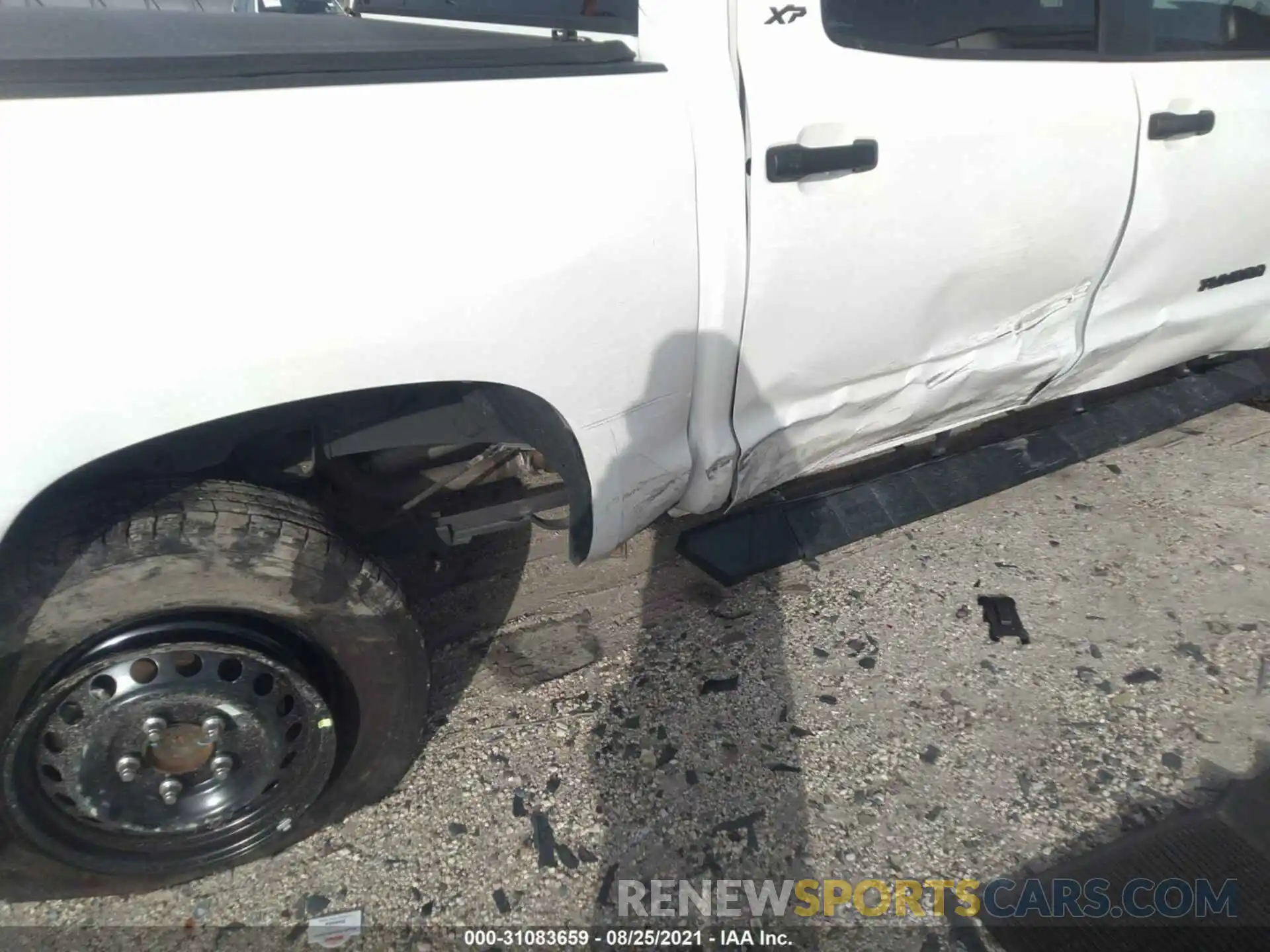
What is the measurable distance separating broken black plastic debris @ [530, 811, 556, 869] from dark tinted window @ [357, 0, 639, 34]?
1774 mm

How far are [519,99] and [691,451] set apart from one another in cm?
85

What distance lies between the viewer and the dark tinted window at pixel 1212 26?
2.34 meters

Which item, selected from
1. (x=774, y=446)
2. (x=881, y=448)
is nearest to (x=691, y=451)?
(x=774, y=446)

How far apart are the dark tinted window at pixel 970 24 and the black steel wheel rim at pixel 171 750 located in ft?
5.82

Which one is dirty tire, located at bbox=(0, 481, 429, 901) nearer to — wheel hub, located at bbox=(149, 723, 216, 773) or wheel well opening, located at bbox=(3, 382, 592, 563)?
wheel well opening, located at bbox=(3, 382, 592, 563)

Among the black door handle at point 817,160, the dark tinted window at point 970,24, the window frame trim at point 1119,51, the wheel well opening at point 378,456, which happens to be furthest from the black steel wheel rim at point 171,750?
the window frame trim at point 1119,51

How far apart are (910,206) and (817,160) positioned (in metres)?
0.30

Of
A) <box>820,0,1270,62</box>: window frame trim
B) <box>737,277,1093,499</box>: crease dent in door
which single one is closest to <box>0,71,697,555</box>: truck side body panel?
<box>737,277,1093,499</box>: crease dent in door

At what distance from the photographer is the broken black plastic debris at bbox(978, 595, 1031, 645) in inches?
98.6

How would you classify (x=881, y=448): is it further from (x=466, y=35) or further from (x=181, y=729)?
(x=181, y=729)

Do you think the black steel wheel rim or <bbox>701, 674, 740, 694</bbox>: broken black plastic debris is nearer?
the black steel wheel rim

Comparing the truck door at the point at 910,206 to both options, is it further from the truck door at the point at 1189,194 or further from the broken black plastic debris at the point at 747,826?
the broken black plastic debris at the point at 747,826

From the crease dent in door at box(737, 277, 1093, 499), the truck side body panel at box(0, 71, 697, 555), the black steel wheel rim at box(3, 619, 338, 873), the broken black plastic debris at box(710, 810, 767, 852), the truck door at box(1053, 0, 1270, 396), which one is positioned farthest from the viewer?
the truck door at box(1053, 0, 1270, 396)

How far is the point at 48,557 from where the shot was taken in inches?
56.1
